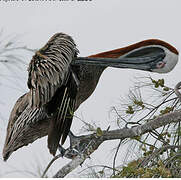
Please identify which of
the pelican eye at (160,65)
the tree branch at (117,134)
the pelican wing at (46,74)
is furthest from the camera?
the pelican eye at (160,65)

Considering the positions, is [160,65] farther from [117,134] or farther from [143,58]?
[117,134]

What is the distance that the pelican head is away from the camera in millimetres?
1387

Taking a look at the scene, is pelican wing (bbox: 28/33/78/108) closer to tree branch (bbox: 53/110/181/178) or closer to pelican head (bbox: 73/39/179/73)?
pelican head (bbox: 73/39/179/73)

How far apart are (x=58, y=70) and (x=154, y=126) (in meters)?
0.38

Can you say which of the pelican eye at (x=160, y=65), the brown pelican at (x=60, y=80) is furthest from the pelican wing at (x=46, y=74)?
the pelican eye at (x=160, y=65)

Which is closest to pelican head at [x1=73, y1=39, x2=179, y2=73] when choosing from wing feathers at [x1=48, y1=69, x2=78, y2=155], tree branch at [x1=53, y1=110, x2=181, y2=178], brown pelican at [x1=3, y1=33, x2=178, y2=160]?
brown pelican at [x1=3, y1=33, x2=178, y2=160]

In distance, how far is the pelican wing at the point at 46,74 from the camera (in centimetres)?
130

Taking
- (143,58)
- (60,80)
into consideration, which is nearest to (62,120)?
(60,80)

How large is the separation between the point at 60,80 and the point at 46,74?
0.05 meters

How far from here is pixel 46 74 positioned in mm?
1306

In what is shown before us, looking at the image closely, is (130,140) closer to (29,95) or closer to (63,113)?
(63,113)

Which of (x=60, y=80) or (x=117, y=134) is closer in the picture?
(x=117, y=134)

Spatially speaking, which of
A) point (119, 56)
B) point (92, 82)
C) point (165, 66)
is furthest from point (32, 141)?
point (165, 66)

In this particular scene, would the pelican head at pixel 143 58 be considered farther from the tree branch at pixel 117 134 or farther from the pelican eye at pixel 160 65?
the tree branch at pixel 117 134
